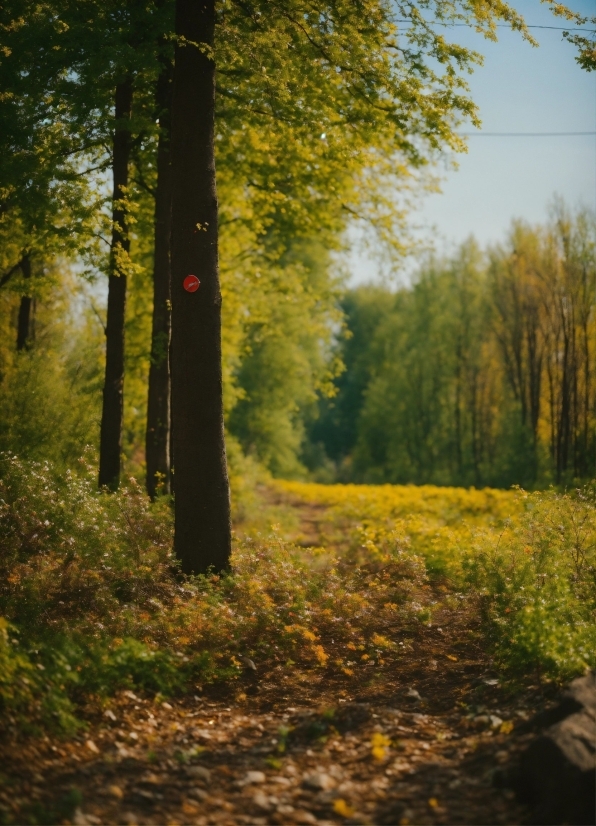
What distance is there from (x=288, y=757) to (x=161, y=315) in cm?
885

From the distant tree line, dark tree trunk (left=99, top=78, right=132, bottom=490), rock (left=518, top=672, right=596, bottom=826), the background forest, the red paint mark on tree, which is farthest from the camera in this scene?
the distant tree line

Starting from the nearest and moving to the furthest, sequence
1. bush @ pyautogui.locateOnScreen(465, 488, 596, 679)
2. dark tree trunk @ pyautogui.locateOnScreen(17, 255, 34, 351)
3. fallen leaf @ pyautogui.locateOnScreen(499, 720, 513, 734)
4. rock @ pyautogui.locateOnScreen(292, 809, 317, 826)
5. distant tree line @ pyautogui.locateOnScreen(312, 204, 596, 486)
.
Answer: rock @ pyautogui.locateOnScreen(292, 809, 317, 826), fallen leaf @ pyautogui.locateOnScreen(499, 720, 513, 734), bush @ pyautogui.locateOnScreen(465, 488, 596, 679), dark tree trunk @ pyautogui.locateOnScreen(17, 255, 34, 351), distant tree line @ pyautogui.locateOnScreen(312, 204, 596, 486)

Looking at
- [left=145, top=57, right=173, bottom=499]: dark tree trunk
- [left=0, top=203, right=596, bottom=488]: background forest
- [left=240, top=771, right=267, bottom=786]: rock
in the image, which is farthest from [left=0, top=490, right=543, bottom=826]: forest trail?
[left=0, top=203, right=596, bottom=488]: background forest

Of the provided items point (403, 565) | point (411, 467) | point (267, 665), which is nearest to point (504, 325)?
point (411, 467)

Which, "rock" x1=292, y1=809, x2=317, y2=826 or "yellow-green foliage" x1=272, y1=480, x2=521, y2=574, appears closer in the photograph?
"rock" x1=292, y1=809, x2=317, y2=826

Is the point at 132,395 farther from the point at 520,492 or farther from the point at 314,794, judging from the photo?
the point at 314,794

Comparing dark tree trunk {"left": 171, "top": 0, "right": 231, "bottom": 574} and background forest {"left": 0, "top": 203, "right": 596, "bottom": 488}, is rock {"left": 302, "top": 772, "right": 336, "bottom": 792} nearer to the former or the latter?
dark tree trunk {"left": 171, "top": 0, "right": 231, "bottom": 574}

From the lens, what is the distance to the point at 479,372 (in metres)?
46.8

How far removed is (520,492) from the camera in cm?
967

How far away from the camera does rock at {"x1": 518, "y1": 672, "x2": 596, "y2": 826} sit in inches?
165

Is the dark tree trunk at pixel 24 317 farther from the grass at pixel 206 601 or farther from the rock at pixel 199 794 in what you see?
the rock at pixel 199 794

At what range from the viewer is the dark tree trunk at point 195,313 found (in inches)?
343

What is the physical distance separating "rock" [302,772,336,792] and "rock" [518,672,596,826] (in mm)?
1144

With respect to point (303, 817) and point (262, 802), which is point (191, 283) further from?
point (303, 817)
